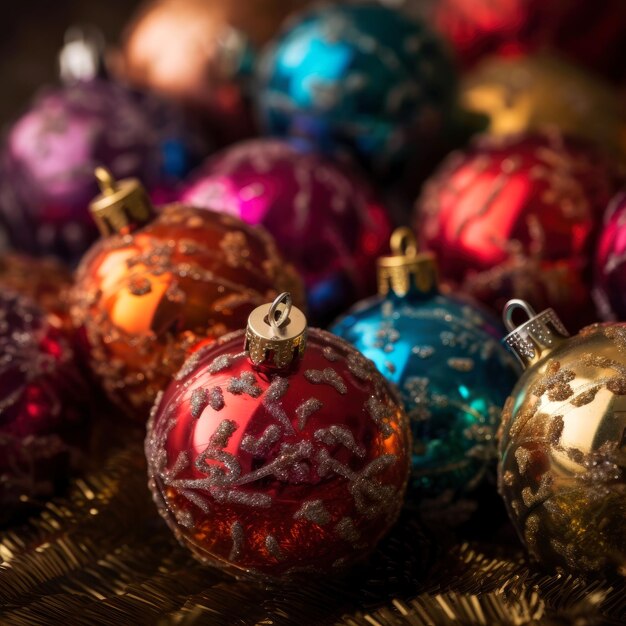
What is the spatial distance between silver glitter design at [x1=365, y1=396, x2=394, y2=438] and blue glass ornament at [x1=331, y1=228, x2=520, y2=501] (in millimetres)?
92

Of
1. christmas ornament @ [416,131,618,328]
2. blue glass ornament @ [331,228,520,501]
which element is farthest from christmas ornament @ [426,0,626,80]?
blue glass ornament @ [331,228,520,501]

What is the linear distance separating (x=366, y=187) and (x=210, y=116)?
0.36m

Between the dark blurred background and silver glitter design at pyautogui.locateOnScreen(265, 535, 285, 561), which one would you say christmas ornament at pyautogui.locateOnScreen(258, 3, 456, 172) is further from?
the dark blurred background

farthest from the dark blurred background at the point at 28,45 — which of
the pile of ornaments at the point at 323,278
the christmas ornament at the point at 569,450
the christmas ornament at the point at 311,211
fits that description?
the christmas ornament at the point at 569,450

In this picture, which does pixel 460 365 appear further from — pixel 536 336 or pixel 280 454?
pixel 280 454

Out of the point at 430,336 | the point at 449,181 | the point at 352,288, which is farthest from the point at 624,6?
the point at 430,336

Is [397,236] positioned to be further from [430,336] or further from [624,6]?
[624,6]

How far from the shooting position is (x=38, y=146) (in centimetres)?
105

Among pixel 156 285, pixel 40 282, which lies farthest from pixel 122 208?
pixel 40 282

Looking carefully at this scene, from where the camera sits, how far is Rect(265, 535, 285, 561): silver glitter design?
573mm

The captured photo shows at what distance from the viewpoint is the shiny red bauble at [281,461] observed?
562mm

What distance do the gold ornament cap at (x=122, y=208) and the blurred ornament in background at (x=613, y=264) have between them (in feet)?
1.25

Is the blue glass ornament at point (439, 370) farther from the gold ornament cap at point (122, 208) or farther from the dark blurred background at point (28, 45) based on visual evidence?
the dark blurred background at point (28, 45)

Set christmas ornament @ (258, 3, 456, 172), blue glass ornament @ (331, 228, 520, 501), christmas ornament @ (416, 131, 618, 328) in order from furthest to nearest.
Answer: christmas ornament @ (258, 3, 456, 172) < christmas ornament @ (416, 131, 618, 328) < blue glass ornament @ (331, 228, 520, 501)
